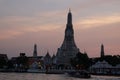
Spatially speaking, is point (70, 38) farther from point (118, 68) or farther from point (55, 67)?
point (118, 68)

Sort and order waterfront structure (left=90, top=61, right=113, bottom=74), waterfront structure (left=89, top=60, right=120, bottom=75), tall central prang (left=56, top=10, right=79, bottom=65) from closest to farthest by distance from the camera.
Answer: waterfront structure (left=89, top=60, right=120, bottom=75)
waterfront structure (left=90, top=61, right=113, bottom=74)
tall central prang (left=56, top=10, right=79, bottom=65)

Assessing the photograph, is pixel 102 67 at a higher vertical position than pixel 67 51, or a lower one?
lower

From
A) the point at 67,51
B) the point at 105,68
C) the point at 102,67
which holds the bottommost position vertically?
the point at 105,68

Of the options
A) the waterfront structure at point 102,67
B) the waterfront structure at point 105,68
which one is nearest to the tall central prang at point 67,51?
the waterfront structure at point 102,67

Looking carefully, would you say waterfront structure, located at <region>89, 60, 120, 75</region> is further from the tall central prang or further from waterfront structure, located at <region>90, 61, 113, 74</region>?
the tall central prang

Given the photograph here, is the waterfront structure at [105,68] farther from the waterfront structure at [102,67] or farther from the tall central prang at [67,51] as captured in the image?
the tall central prang at [67,51]

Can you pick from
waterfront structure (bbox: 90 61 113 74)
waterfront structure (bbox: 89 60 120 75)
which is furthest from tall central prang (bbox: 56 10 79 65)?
waterfront structure (bbox: 89 60 120 75)

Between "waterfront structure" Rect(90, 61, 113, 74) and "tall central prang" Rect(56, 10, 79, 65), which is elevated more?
"tall central prang" Rect(56, 10, 79, 65)

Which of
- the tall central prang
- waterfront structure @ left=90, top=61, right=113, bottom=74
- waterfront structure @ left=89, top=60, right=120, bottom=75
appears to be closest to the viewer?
waterfront structure @ left=89, top=60, right=120, bottom=75

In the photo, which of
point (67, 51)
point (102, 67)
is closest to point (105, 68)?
point (102, 67)

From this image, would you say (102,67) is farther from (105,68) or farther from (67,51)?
(67,51)

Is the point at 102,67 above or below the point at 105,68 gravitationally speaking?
above

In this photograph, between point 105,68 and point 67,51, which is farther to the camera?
point 67,51

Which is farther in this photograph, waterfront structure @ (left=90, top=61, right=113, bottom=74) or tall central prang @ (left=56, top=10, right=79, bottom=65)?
tall central prang @ (left=56, top=10, right=79, bottom=65)
